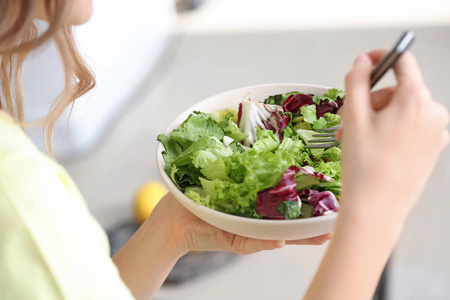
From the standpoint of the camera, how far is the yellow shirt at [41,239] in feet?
1.61

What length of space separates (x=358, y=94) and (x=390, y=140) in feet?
0.18

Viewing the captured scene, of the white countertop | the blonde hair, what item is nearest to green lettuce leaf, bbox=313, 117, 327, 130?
the blonde hair

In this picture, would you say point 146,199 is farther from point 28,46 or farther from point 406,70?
point 406,70

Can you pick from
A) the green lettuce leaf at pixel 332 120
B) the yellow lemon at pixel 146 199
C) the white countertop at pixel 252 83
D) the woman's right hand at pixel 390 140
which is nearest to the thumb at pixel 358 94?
the woman's right hand at pixel 390 140

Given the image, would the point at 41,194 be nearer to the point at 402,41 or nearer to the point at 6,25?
the point at 6,25

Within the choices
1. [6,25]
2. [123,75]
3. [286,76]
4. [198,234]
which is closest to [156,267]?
[198,234]

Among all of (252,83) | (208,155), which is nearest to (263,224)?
(208,155)

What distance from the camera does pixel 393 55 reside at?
0.49 metres

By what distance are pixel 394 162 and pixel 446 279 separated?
123 cm

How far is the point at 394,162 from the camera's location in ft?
1.65

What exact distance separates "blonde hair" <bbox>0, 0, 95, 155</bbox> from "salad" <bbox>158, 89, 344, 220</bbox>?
0.60ft

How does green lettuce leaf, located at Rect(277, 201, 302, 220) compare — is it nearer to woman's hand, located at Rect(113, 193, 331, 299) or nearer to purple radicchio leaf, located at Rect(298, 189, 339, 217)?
purple radicchio leaf, located at Rect(298, 189, 339, 217)

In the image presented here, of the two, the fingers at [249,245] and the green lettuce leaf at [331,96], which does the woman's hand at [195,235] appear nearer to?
the fingers at [249,245]

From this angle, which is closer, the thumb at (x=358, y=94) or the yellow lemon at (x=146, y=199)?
the thumb at (x=358, y=94)
